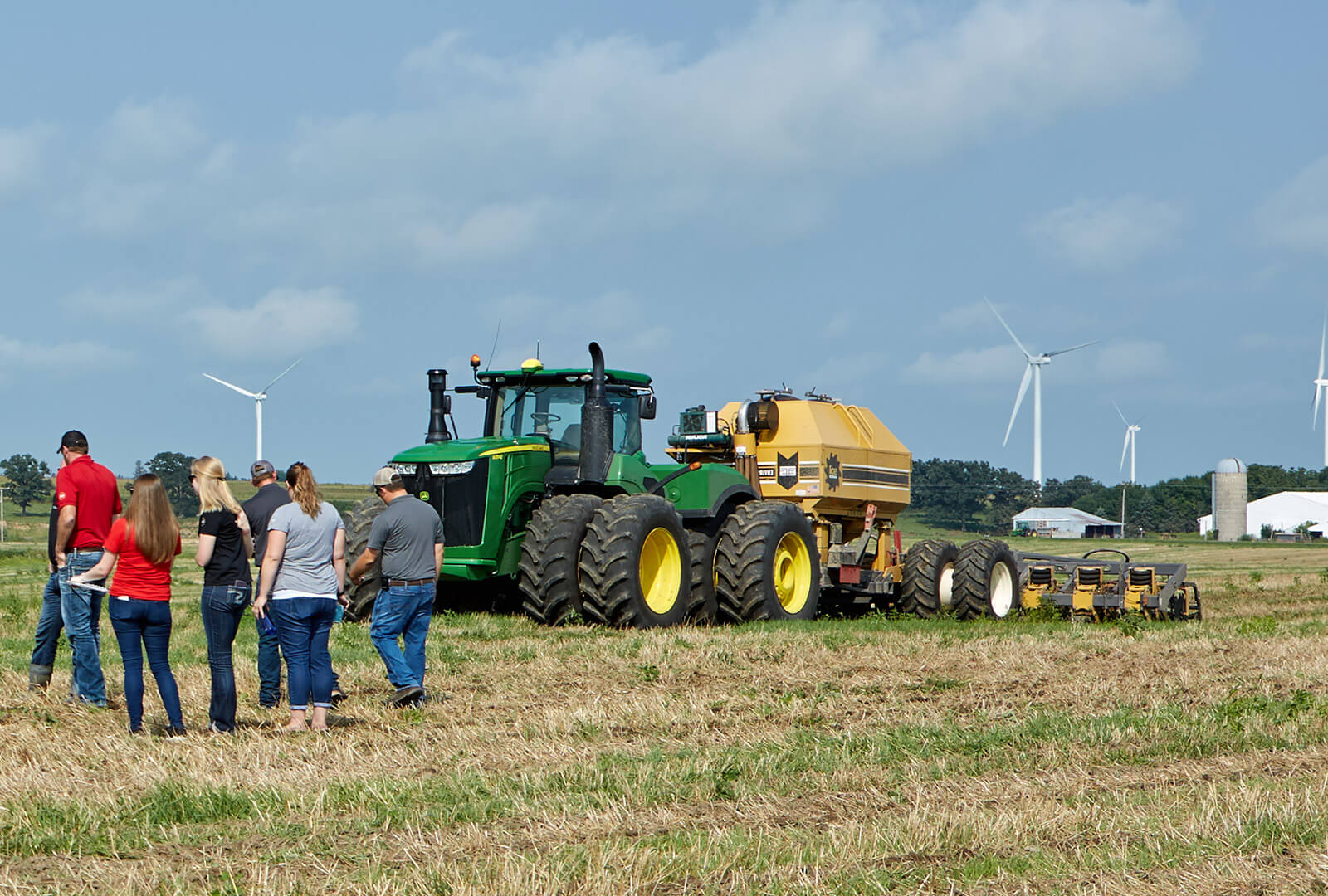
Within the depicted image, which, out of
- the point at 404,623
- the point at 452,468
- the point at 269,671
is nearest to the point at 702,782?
the point at 404,623

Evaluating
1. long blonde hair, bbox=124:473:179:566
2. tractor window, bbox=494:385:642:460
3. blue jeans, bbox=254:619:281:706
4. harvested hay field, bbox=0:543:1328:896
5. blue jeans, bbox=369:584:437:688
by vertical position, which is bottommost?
harvested hay field, bbox=0:543:1328:896

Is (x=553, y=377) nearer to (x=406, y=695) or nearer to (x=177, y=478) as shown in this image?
(x=406, y=695)

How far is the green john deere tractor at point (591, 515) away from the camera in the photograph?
1515cm

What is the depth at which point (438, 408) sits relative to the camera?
17.3 m

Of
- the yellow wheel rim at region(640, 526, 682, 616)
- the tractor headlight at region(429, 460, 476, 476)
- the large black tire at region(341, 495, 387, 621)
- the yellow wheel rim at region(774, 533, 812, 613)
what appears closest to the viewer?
the tractor headlight at region(429, 460, 476, 476)

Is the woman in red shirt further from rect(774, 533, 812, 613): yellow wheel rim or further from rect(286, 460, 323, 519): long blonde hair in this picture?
rect(774, 533, 812, 613): yellow wheel rim

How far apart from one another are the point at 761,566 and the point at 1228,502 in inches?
3526

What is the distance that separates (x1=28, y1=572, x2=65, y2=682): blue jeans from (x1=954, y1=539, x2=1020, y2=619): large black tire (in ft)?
39.8

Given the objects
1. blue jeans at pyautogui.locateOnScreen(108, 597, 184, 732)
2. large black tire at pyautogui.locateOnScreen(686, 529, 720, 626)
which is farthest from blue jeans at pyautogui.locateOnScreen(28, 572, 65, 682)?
large black tire at pyautogui.locateOnScreen(686, 529, 720, 626)

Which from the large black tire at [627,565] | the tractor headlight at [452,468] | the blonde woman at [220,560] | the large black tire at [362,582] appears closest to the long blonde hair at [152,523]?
the blonde woman at [220,560]

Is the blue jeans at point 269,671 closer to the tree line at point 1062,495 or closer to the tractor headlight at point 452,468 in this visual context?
the tractor headlight at point 452,468

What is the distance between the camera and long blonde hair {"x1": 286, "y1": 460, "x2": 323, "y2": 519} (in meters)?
9.30

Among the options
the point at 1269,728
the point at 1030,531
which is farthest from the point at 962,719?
the point at 1030,531

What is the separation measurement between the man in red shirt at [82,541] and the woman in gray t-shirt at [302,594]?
1.54 meters
